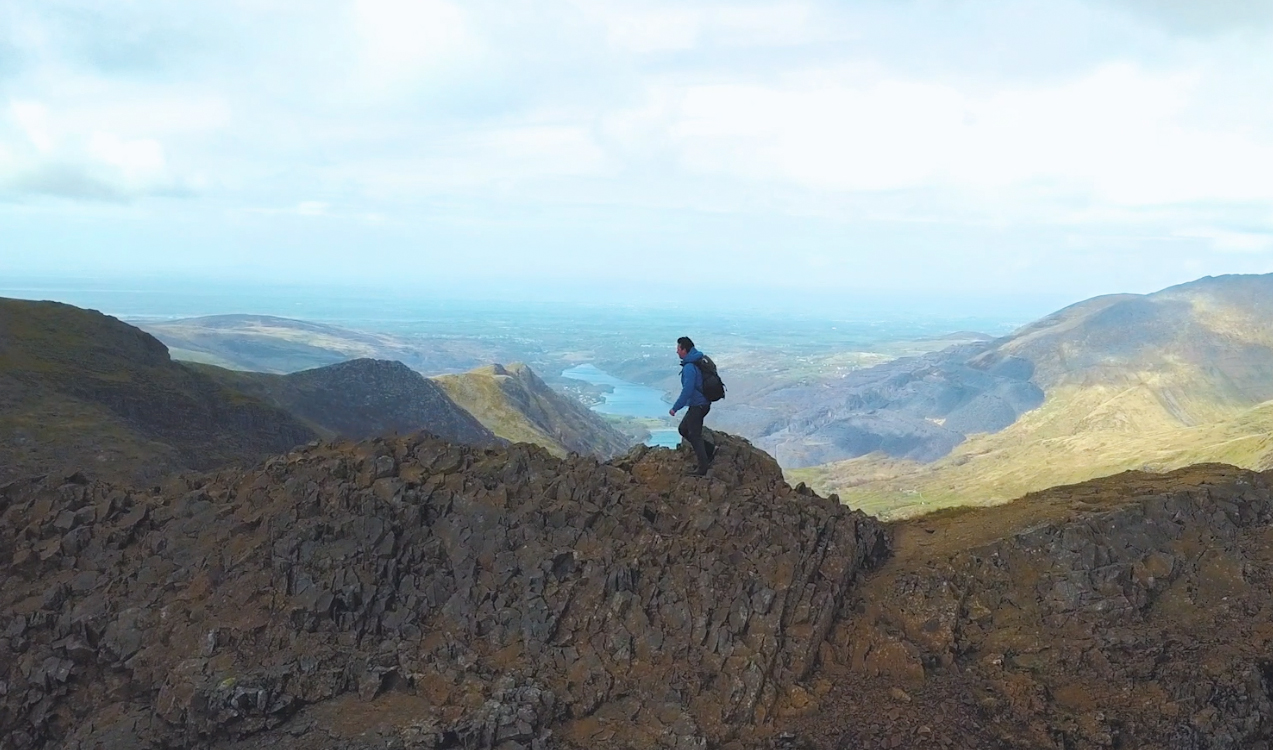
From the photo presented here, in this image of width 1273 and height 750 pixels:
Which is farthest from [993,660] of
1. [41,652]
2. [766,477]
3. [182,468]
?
[182,468]

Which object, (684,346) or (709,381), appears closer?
(709,381)

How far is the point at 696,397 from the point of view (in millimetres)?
19844

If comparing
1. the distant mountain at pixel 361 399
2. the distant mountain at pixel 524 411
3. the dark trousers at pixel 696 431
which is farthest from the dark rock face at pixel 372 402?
the dark trousers at pixel 696 431

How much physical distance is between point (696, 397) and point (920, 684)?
27.6ft

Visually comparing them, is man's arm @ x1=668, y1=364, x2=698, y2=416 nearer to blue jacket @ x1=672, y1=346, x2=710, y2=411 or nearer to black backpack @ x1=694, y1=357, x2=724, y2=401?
blue jacket @ x1=672, y1=346, x2=710, y2=411

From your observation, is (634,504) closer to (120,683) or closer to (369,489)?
(369,489)

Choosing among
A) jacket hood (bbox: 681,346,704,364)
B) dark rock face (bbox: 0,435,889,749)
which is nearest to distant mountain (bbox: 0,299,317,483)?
dark rock face (bbox: 0,435,889,749)

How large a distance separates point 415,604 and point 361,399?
104 metres

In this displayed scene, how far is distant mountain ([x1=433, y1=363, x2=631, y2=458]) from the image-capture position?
147 metres

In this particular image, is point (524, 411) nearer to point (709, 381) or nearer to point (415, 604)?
point (709, 381)

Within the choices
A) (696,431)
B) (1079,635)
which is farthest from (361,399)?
(1079,635)

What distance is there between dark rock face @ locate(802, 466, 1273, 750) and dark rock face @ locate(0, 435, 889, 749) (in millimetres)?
1487

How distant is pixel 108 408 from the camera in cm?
6394

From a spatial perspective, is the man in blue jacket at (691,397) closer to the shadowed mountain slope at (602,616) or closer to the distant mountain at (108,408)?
the shadowed mountain slope at (602,616)
